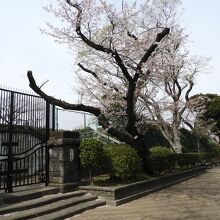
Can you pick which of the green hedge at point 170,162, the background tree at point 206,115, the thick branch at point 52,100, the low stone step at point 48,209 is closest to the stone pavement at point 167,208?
the low stone step at point 48,209

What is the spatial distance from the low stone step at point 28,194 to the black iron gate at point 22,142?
568mm

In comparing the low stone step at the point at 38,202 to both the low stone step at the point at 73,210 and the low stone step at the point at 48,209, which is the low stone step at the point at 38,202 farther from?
the low stone step at the point at 73,210

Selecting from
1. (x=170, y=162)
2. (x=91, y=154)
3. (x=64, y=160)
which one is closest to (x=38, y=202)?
(x=64, y=160)

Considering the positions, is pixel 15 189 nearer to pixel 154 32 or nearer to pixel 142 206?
pixel 142 206

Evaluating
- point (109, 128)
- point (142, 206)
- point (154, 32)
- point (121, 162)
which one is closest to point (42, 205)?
point (142, 206)

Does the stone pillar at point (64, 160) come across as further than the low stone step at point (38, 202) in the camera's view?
Yes

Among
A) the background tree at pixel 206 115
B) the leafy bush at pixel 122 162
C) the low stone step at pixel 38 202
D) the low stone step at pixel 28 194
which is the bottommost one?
the low stone step at pixel 38 202

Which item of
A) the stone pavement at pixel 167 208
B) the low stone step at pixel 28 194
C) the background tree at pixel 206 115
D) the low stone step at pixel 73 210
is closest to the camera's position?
the low stone step at pixel 73 210

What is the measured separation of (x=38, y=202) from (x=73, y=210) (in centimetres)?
98

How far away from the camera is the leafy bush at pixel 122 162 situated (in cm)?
1158

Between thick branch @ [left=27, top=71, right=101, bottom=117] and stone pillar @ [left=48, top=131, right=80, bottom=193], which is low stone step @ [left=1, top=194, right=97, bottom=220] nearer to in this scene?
stone pillar @ [left=48, top=131, right=80, bottom=193]

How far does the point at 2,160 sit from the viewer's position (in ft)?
30.8

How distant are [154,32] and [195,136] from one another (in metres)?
15.5

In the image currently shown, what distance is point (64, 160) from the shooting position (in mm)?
10805
